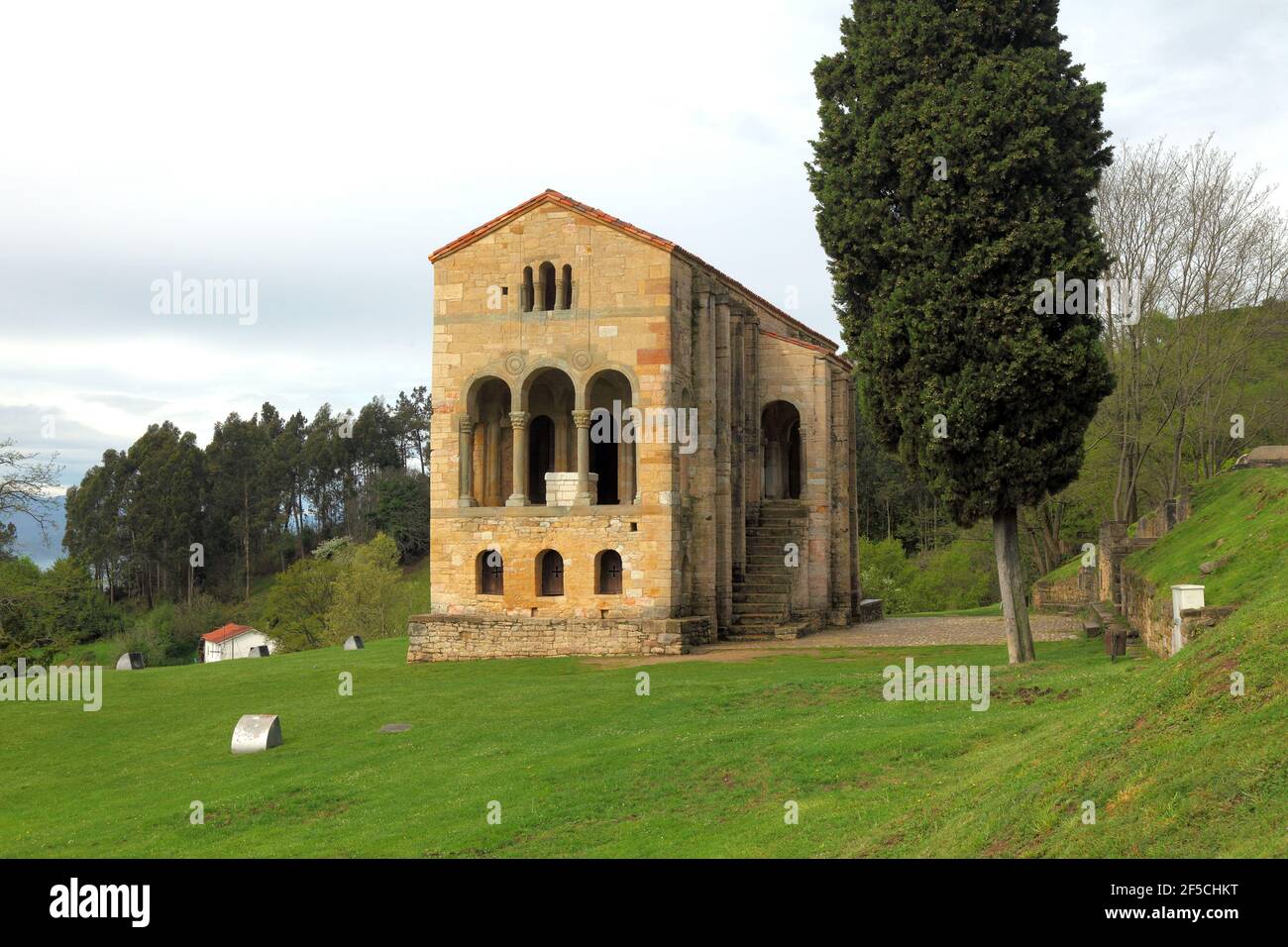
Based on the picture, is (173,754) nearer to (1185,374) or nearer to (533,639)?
(533,639)

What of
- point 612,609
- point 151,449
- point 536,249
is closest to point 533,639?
point 612,609

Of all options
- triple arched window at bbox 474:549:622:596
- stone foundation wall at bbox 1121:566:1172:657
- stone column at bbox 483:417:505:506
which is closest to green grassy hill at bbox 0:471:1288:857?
stone foundation wall at bbox 1121:566:1172:657

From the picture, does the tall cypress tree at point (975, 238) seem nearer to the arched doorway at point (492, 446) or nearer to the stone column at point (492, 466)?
the arched doorway at point (492, 446)

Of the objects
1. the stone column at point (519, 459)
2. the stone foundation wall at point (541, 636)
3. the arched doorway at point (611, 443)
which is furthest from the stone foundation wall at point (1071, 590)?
the stone column at point (519, 459)

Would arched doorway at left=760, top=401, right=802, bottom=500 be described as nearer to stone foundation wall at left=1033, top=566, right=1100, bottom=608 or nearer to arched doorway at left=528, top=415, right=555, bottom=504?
arched doorway at left=528, top=415, right=555, bottom=504

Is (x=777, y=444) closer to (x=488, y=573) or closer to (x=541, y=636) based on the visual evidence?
(x=488, y=573)

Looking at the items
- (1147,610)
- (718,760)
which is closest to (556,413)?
(1147,610)

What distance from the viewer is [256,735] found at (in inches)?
725

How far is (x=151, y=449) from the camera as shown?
284 feet

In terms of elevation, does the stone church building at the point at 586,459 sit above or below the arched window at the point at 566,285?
below

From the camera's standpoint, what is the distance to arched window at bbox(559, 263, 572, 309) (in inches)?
1174

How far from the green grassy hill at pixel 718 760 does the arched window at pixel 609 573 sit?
3.99 m

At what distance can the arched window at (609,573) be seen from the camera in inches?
1160

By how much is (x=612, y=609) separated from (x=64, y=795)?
14.6m
